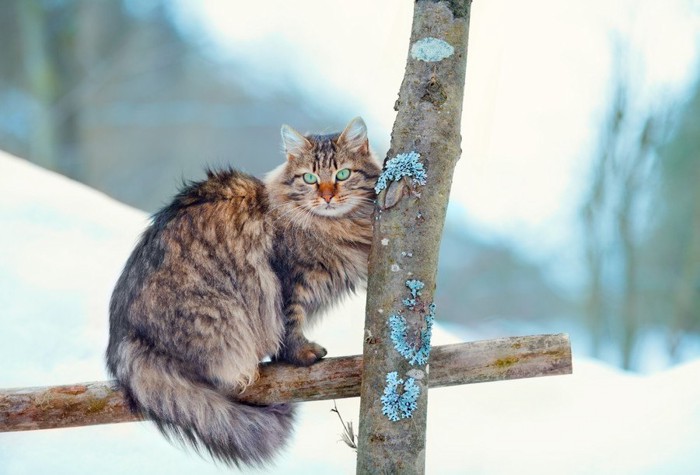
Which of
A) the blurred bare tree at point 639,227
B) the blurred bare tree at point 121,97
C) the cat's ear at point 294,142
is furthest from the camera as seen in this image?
the blurred bare tree at point 121,97

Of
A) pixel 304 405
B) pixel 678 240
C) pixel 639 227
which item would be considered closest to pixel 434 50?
pixel 304 405

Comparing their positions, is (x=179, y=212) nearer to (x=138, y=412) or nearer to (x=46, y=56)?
(x=138, y=412)

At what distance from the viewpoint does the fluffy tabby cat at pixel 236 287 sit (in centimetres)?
172

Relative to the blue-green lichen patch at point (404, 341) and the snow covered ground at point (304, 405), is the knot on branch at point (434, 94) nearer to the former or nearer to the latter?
the blue-green lichen patch at point (404, 341)

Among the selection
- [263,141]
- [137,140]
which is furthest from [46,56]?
[263,141]

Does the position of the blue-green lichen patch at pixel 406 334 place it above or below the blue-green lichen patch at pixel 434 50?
below

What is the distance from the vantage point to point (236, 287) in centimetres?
176

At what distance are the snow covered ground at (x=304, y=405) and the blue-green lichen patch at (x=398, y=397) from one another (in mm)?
628

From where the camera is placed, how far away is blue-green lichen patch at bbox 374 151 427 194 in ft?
4.75

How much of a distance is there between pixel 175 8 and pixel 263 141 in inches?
39.8

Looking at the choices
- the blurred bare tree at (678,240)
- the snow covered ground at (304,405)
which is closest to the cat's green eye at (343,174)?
the snow covered ground at (304,405)

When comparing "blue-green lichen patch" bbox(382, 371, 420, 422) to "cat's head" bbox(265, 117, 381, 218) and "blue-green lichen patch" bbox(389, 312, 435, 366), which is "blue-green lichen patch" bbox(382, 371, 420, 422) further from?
"cat's head" bbox(265, 117, 381, 218)

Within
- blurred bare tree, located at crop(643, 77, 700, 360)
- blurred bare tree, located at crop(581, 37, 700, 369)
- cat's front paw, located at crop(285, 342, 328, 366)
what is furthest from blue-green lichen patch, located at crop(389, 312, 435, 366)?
blurred bare tree, located at crop(643, 77, 700, 360)

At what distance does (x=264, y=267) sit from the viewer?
1.79m
